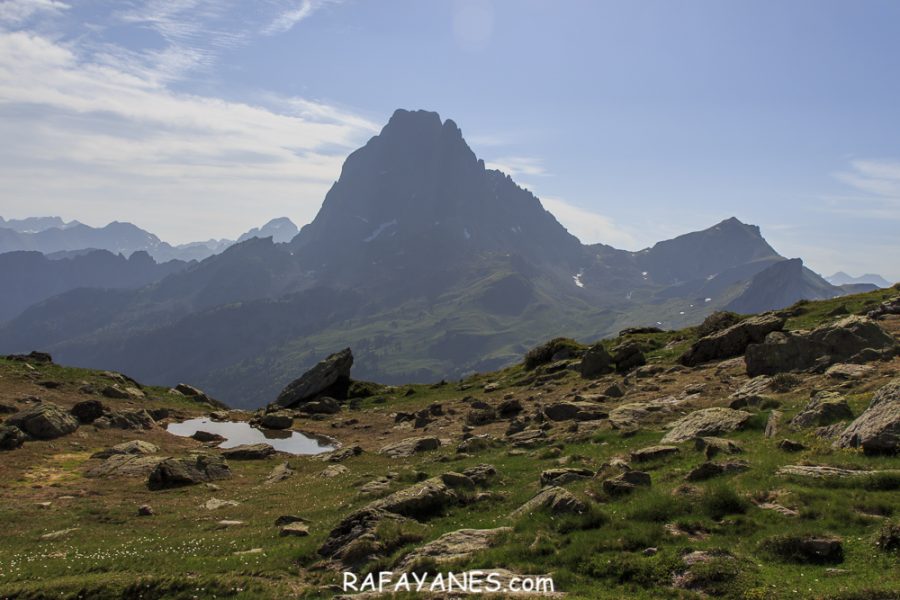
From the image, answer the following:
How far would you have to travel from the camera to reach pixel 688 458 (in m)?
26.3

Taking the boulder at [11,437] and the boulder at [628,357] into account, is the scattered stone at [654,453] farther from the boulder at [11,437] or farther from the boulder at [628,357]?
the boulder at [11,437]

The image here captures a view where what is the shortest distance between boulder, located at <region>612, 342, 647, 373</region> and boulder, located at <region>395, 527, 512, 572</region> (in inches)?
1811

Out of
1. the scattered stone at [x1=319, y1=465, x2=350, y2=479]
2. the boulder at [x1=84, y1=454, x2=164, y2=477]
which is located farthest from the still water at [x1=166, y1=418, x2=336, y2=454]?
the scattered stone at [x1=319, y1=465, x2=350, y2=479]

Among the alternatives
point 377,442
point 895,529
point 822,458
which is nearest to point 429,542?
point 895,529

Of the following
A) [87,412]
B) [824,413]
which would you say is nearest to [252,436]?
[87,412]

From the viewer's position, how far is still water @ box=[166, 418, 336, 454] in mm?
59375

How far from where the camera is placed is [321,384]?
300 feet

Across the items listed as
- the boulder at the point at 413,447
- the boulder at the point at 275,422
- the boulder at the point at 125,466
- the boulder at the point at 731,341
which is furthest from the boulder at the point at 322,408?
the boulder at the point at 731,341

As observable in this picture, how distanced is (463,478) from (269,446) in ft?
113

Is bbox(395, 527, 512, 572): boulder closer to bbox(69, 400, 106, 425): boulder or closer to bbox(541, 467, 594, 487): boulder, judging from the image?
bbox(541, 467, 594, 487): boulder

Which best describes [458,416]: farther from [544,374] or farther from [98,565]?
[98,565]

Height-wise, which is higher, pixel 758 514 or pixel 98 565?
pixel 758 514

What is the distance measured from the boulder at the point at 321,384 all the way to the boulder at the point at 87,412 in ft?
104

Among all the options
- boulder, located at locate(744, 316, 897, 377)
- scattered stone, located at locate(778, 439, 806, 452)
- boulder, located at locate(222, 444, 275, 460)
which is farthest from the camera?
boulder, located at locate(222, 444, 275, 460)
